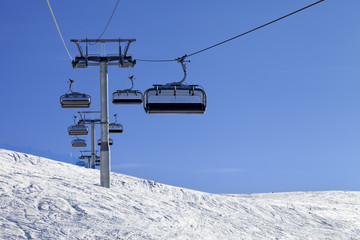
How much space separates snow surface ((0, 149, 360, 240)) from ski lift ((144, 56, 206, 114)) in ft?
10.2

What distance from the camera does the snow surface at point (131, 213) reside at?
11.1 meters

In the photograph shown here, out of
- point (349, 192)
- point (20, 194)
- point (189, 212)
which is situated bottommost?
point (349, 192)

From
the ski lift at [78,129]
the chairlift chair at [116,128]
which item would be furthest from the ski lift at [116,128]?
the ski lift at [78,129]

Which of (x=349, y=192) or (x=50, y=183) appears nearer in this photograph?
(x=50, y=183)

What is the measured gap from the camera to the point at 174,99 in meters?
9.85

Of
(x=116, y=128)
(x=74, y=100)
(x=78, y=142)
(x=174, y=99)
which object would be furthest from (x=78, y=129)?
(x=174, y=99)

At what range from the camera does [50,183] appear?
15.2 meters

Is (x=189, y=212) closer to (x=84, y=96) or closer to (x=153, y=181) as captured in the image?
(x=84, y=96)

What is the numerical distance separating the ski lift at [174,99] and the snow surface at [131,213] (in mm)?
3108

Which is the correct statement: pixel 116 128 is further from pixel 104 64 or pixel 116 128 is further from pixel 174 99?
pixel 174 99

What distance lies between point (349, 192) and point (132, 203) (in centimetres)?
1817

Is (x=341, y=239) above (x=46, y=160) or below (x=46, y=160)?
below

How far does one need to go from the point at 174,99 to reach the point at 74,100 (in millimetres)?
7121

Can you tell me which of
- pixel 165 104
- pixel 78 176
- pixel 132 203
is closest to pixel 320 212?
pixel 132 203
